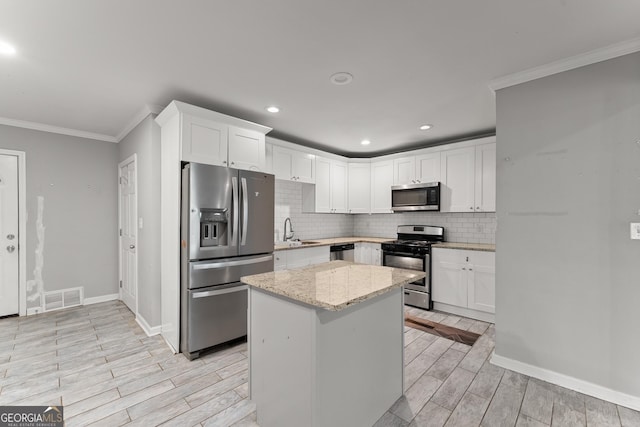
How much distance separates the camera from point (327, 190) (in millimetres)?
4855

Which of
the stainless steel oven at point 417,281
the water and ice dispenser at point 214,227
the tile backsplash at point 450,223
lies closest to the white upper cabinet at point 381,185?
the tile backsplash at point 450,223

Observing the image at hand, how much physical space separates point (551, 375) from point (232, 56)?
11.5ft

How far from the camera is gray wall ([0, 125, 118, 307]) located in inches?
148

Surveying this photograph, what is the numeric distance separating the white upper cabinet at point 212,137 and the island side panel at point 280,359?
163 centimetres

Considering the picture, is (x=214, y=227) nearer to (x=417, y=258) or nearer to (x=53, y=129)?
(x=417, y=258)

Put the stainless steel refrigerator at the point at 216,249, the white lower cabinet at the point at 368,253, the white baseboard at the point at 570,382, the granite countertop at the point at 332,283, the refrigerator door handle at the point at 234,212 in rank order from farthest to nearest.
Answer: the white lower cabinet at the point at 368,253
the refrigerator door handle at the point at 234,212
the stainless steel refrigerator at the point at 216,249
the white baseboard at the point at 570,382
the granite countertop at the point at 332,283

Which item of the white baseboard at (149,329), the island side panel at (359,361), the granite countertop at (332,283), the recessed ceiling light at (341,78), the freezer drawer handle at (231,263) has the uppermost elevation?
the recessed ceiling light at (341,78)

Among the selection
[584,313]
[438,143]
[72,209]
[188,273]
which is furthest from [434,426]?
[72,209]

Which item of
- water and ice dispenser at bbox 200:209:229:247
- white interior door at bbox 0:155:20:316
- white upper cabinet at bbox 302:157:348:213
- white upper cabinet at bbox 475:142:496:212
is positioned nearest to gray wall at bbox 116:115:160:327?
water and ice dispenser at bbox 200:209:229:247

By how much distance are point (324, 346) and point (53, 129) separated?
15.5 ft

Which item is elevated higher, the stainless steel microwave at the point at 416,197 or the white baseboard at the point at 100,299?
the stainless steel microwave at the point at 416,197

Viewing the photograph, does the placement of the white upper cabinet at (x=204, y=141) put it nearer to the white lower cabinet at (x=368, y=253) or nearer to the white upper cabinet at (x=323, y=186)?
the white upper cabinet at (x=323, y=186)

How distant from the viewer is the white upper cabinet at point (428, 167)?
14.2ft

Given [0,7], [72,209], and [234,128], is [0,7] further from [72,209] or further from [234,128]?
[72,209]
